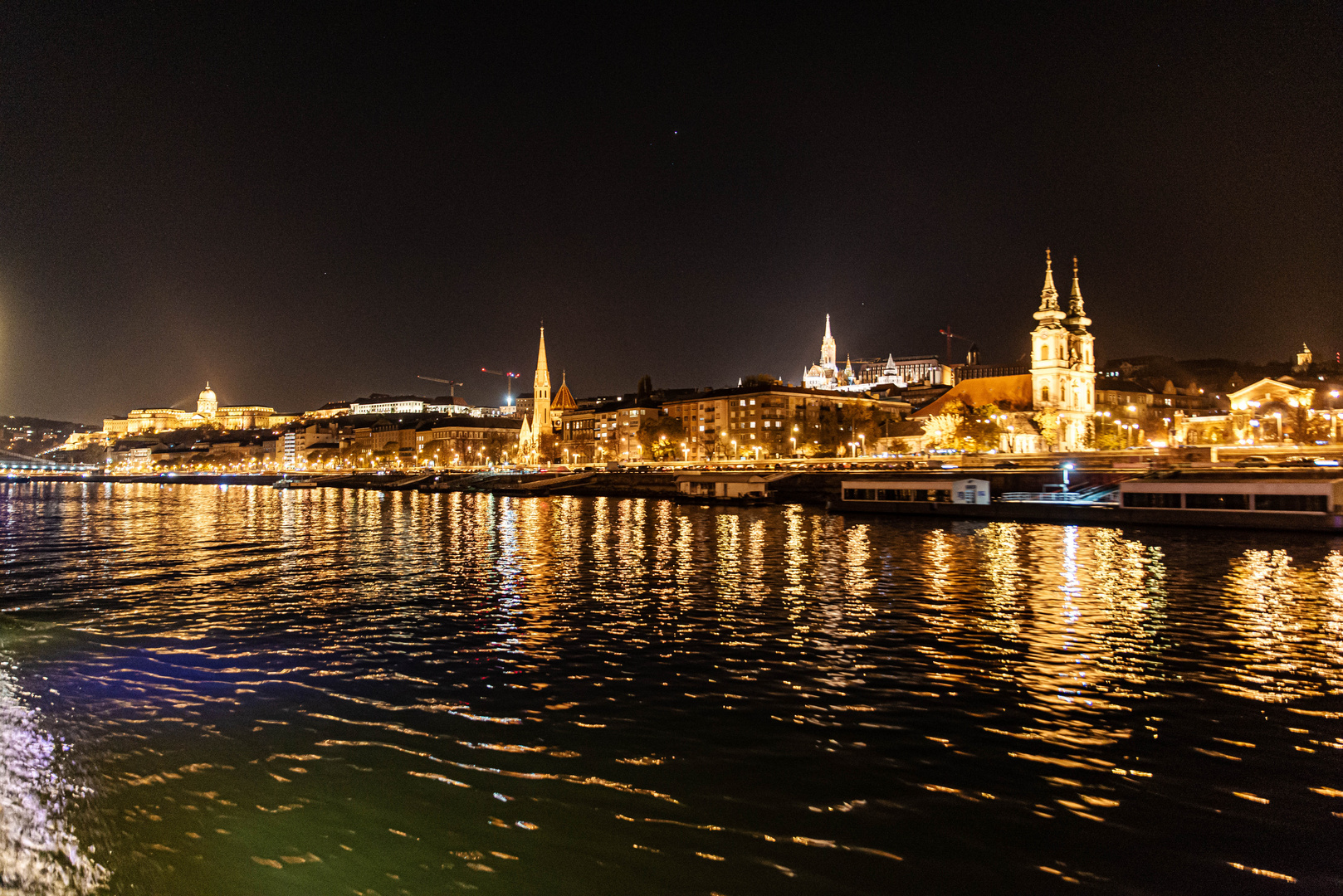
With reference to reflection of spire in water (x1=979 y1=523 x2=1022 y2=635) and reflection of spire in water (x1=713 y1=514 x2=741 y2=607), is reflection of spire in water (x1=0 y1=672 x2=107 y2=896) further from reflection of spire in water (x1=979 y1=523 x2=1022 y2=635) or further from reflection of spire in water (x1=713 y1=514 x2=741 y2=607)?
reflection of spire in water (x1=979 y1=523 x2=1022 y2=635)

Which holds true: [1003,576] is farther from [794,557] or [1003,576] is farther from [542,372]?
[542,372]

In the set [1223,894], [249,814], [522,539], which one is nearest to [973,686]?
[1223,894]

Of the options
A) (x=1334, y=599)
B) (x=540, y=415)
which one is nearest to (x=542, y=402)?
(x=540, y=415)

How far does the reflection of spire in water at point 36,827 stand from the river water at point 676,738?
0.12 feet

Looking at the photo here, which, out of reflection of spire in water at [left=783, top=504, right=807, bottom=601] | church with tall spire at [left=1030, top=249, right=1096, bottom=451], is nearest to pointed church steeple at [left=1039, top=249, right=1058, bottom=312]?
church with tall spire at [left=1030, top=249, right=1096, bottom=451]

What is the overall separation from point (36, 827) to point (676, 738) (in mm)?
7223

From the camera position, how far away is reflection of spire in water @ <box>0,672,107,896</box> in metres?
7.23

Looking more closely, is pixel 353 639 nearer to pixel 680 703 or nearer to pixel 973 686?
pixel 680 703

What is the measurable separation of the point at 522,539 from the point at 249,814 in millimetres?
32437

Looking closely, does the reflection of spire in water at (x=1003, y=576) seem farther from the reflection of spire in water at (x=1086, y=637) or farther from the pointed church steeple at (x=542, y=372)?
the pointed church steeple at (x=542, y=372)

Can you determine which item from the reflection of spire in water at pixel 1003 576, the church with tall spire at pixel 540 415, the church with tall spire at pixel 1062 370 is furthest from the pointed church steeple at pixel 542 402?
the reflection of spire in water at pixel 1003 576

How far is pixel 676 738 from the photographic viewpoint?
10727 millimetres

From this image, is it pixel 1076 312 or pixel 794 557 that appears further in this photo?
pixel 1076 312

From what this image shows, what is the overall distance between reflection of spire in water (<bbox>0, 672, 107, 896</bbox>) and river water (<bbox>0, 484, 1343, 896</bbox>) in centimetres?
4
